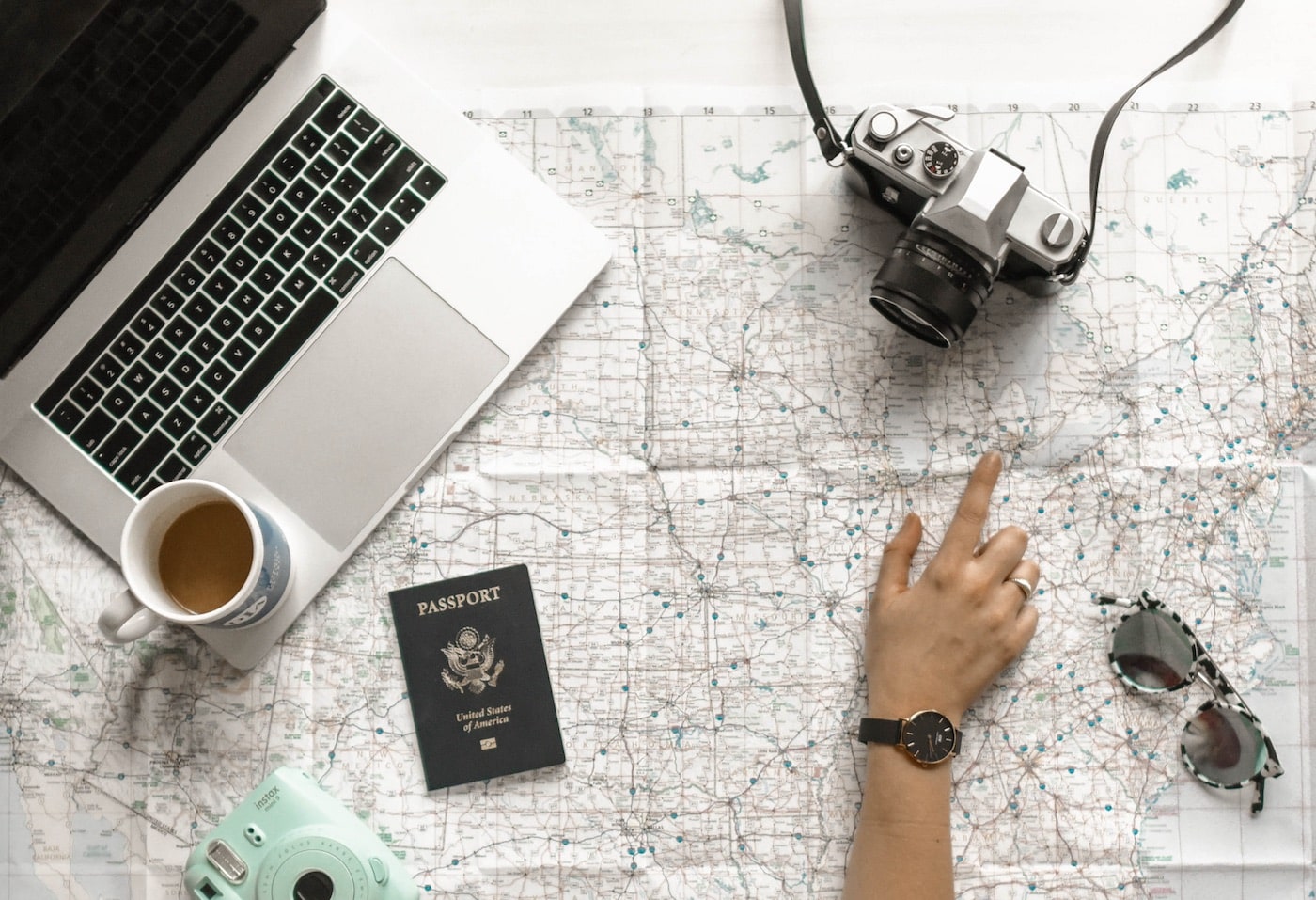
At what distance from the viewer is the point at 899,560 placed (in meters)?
0.92

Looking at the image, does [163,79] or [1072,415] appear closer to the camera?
[163,79]

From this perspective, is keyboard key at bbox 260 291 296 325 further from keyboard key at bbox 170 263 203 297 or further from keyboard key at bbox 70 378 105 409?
keyboard key at bbox 70 378 105 409

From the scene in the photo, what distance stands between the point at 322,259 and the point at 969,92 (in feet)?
2.31

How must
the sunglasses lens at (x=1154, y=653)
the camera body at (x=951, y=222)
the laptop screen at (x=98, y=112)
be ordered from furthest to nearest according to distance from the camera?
the sunglasses lens at (x=1154, y=653) < the camera body at (x=951, y=222) < the laptop screen at (x=98, y=112)

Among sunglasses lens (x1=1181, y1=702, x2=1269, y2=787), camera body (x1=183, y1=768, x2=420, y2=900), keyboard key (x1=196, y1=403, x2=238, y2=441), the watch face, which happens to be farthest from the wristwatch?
keyboard key (x1=196, y1=403, x2=238, y2=441)

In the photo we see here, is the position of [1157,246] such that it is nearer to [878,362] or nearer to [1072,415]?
[1072,415]

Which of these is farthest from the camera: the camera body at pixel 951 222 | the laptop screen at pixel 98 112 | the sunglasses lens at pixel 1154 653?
the sunglasses lens at pixel 1154 653

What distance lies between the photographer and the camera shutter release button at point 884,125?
2.81 ft

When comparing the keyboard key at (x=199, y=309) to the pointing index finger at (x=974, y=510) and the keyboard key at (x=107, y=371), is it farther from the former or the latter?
the pointing index finger at (x=974, y=510)

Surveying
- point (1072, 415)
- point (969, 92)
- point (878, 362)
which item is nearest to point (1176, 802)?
point (1072, 415)

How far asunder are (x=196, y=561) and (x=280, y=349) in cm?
22

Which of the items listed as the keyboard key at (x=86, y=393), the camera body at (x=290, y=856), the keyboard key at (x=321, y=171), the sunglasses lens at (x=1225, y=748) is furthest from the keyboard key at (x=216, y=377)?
the sunglasses lens at (x=1225, y=748)

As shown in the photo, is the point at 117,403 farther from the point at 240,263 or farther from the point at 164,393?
the point at 240,263

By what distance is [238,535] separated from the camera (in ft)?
2.84
